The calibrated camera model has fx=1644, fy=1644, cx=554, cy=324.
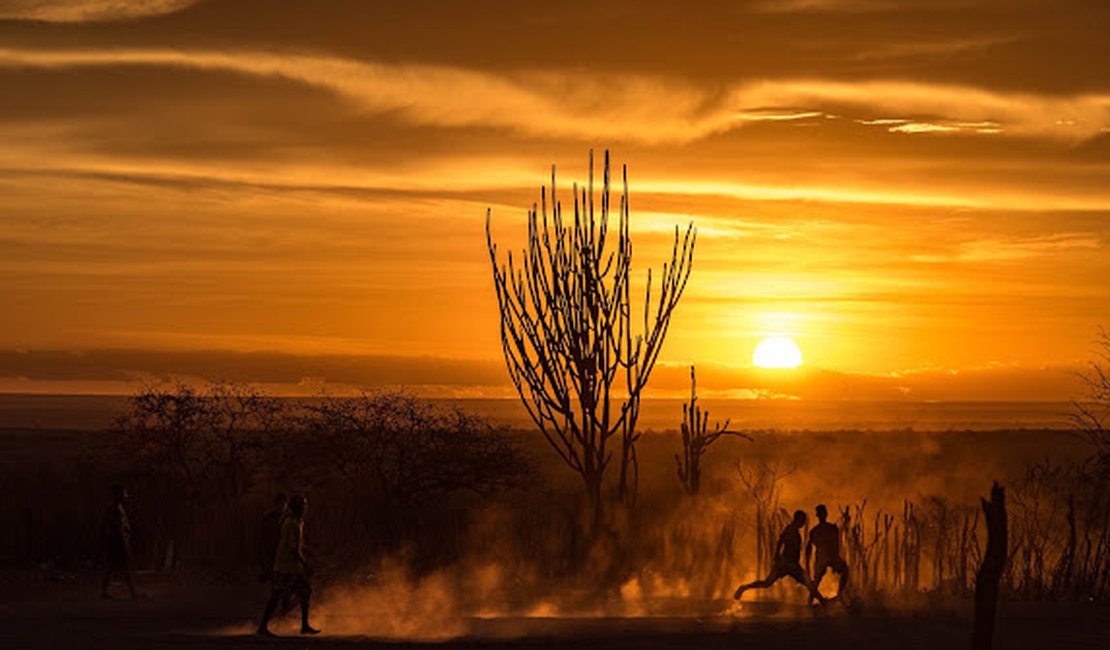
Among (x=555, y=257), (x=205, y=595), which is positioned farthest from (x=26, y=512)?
(x=555, y=257)

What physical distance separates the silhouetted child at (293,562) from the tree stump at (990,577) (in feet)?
28.0

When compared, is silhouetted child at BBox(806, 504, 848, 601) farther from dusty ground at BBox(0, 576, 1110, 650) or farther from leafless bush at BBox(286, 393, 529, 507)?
leafless bush at BBox(286, 393, 529, 507)

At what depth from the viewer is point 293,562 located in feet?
70.4

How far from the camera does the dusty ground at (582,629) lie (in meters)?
20.8

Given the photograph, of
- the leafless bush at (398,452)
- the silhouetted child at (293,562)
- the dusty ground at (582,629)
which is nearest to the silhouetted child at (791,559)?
the dusty ground at (582,629)

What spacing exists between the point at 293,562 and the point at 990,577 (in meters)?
8.85

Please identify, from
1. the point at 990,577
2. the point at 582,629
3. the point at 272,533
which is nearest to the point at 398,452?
the point at 272,533

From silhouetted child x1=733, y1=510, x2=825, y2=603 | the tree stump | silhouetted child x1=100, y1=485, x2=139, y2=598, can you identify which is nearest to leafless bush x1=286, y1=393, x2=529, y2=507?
silhouetted child x1=100, y1=485, x2=139, y2=598

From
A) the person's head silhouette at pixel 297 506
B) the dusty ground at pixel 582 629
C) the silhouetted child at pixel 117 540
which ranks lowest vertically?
the dusty ground at pixel 582 629

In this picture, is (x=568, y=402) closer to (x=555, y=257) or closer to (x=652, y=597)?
(x=555, y=257)

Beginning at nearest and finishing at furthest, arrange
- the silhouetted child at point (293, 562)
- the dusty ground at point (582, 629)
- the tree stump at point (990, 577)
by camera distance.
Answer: the tree stump at point (990, 577)
the dusty ground at point (582, 629)
the silhouetted child at point (293, 562)

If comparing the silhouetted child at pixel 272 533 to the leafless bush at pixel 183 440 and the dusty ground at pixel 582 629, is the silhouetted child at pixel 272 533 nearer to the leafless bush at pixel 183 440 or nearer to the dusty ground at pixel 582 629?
the dusty ground at pixel 582 629

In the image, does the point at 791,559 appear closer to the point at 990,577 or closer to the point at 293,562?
the point at 990,577

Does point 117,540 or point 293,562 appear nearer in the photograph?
point 293,562
